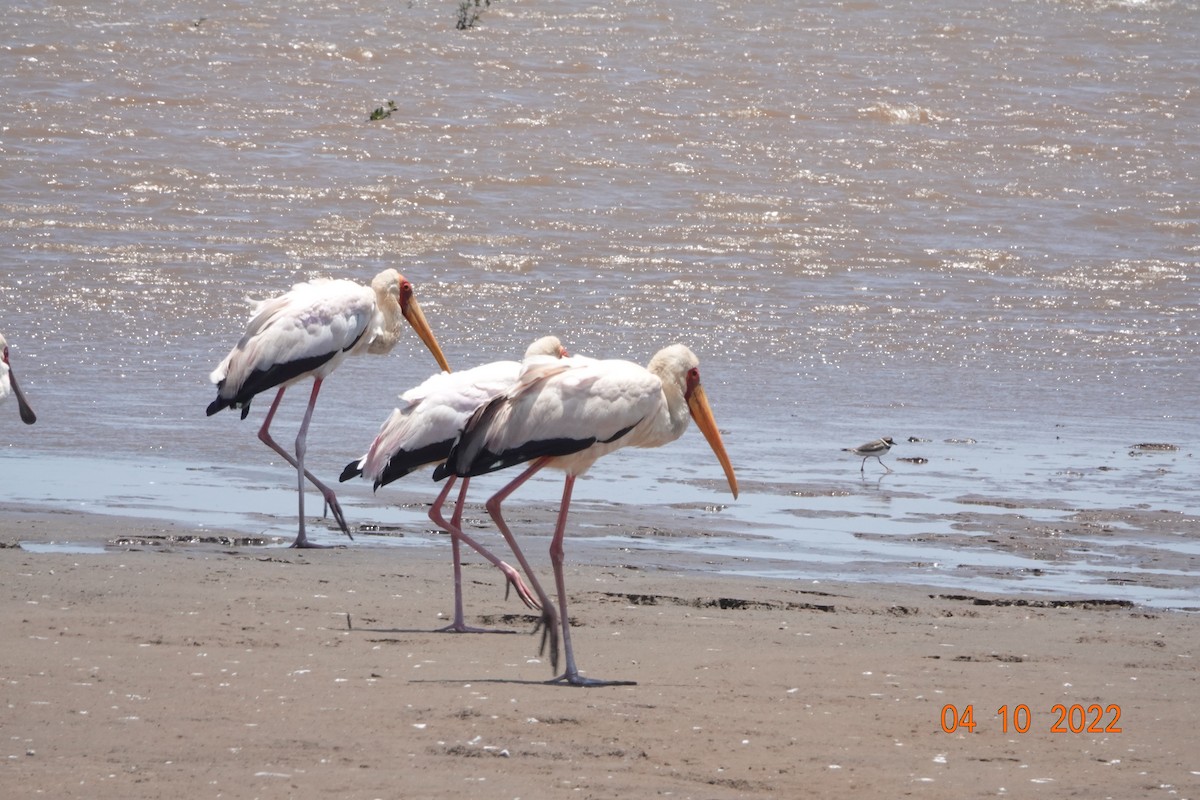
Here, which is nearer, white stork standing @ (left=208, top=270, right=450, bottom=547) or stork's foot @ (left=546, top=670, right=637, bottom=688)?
stork's foot @ (left=546, top=670, right=637, bottom=688)

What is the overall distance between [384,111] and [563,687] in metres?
17.1

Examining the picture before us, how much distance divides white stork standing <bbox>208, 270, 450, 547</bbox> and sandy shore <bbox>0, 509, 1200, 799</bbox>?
1498 millimetres

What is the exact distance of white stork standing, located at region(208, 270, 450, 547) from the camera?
363 inches

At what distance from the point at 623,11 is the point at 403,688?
22.6 metres

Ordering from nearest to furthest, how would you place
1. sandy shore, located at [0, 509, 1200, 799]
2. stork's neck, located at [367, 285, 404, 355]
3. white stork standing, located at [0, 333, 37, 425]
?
sandy shore, located at [0, 509, 1200, 799]
white stork standing, located at [0, 333, 37, 425]
stork's neck, located at [367, 285, 404, 355]

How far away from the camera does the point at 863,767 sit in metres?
5.04
